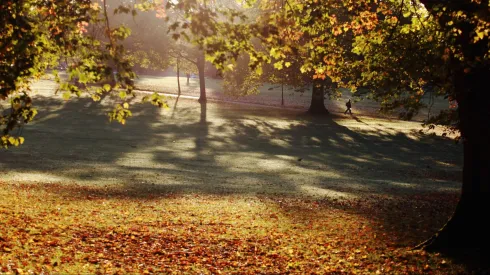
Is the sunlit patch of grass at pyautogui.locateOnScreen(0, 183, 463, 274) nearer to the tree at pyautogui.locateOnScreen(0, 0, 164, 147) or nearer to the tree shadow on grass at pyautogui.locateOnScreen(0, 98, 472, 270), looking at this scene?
the tree shadow on grass at pyautogui.locateOnScreen(0, 98, 472, 270)

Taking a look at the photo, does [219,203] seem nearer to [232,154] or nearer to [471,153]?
[471,153]

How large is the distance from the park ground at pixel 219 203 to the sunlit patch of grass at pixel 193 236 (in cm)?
4

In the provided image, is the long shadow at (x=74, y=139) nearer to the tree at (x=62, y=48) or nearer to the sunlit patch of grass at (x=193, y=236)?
the sunlit patch of grass at (x=193, y=236)

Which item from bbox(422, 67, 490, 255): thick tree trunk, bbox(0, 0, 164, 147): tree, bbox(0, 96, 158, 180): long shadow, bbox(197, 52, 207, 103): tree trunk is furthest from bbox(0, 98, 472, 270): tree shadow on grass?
bbox(197, 52, 207, 103): tree trunk

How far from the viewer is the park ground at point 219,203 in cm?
1228

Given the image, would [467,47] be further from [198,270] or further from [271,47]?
[198,270]

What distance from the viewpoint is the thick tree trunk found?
38.7 ft

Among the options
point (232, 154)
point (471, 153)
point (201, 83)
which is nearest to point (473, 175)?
point (471, 153)

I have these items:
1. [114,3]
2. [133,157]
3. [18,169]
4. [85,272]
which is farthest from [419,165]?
[114,3]

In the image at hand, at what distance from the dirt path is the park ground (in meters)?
0.12

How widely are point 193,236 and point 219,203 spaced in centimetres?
457

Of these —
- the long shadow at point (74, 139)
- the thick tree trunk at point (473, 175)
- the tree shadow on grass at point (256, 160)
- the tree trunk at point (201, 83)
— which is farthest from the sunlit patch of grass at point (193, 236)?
the tree trunk at point (201, 83)

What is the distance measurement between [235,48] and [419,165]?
968 inches

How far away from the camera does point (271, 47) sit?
1046 centimetres
